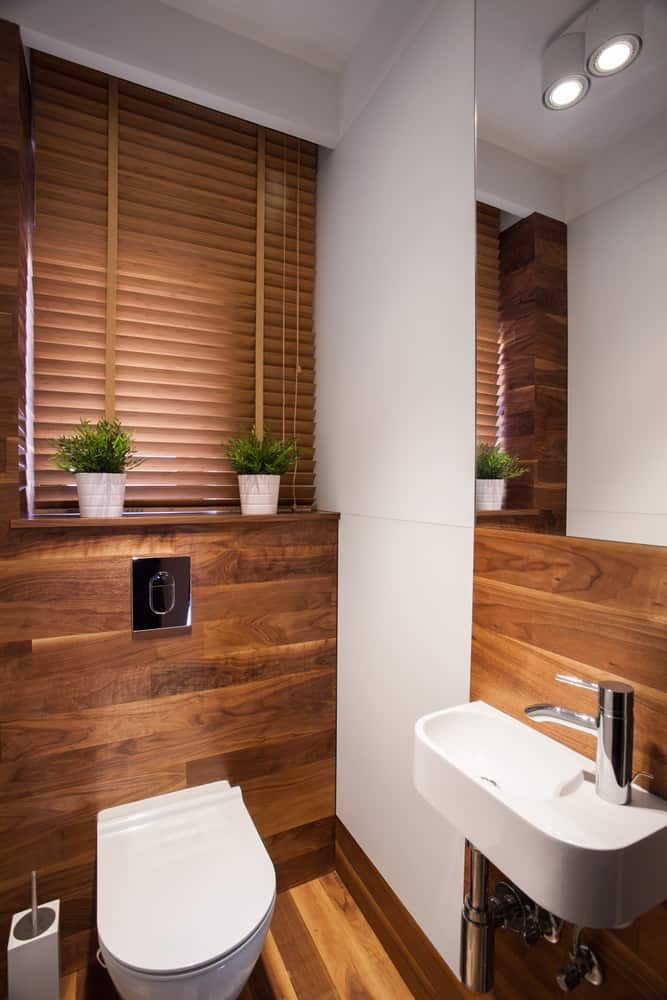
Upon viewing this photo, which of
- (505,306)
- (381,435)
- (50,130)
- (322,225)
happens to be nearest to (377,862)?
(381,435)

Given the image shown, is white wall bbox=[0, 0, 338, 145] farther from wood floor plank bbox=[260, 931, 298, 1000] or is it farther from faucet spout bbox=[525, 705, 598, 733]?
wood floor plank bbox=[260, 931, 298, 1000]

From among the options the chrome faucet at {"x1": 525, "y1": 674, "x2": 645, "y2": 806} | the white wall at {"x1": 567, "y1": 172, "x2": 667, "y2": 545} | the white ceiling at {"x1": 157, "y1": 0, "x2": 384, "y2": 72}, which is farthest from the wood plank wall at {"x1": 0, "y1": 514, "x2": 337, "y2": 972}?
the white ceiling at {"x1": 157, "y1": 0, "x2": 384, "y2": 72}

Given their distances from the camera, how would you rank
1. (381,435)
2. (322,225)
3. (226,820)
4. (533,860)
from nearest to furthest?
(533,860) → (226,820) → (381,435) → (322,225)

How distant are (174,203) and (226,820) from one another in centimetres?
196

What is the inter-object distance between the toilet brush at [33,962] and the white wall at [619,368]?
5.15ft

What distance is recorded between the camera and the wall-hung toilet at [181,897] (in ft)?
3.30

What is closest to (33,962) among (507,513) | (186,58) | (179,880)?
(179,880)

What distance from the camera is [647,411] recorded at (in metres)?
0.86

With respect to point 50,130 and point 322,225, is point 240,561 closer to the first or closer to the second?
point 322,225

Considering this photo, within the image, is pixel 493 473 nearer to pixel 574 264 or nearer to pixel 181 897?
pixel 574 264

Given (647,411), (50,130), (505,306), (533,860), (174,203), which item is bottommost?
(533,860)

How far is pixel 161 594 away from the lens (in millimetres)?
1529

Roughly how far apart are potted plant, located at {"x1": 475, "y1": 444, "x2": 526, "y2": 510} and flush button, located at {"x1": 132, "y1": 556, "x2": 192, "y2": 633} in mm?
901

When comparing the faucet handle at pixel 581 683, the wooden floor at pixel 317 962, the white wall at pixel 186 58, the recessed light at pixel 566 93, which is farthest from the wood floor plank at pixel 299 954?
the white wall at pixel 186 58
